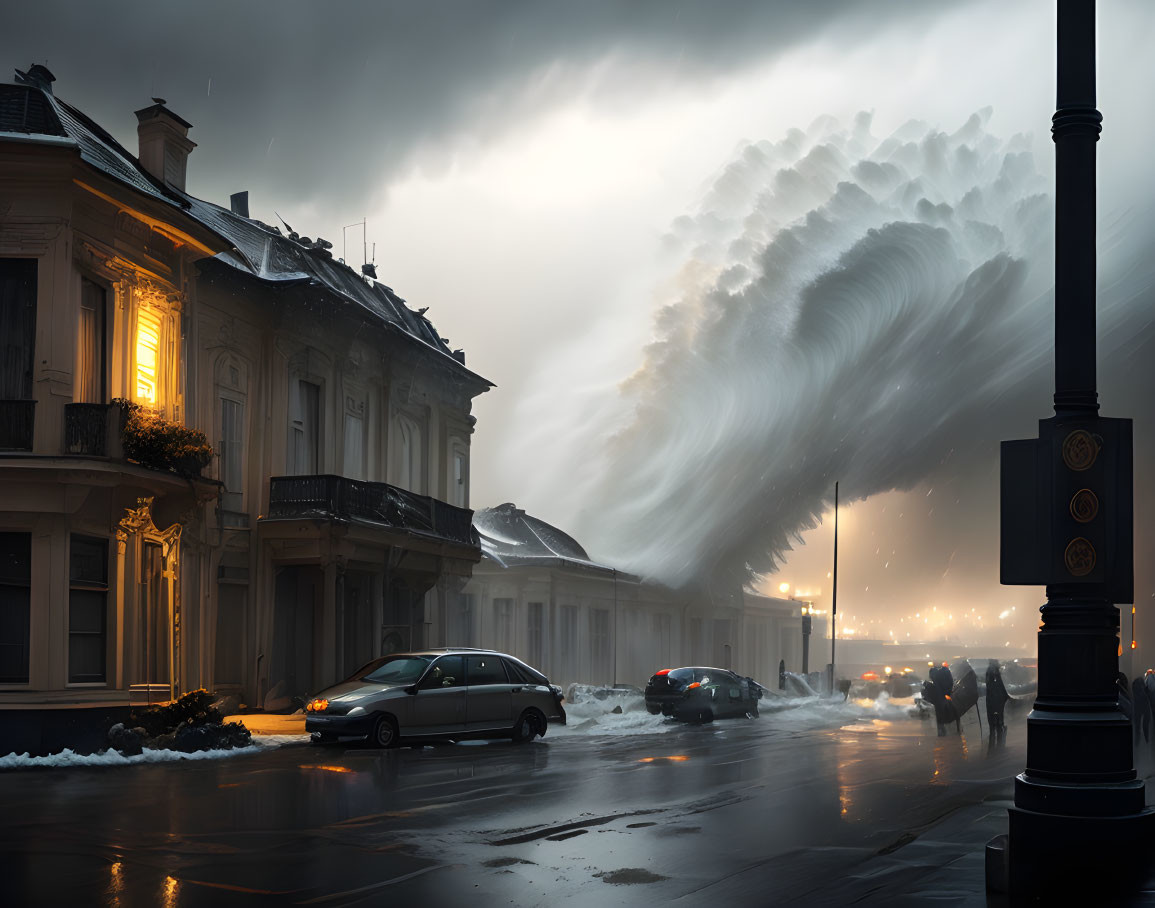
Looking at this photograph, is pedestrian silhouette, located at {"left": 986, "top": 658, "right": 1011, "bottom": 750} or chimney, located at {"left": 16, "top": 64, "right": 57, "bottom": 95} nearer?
chimney, located at {"left": 16, "top": 64, "right": 57, "bottom": 95}

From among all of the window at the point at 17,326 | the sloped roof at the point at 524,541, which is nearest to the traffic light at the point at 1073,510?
Answer: the window at the point at 17,326

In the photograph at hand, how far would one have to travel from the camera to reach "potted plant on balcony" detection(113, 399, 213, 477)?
2048 cm

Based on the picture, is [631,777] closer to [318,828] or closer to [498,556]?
[318,828]

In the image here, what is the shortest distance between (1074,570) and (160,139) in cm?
2426

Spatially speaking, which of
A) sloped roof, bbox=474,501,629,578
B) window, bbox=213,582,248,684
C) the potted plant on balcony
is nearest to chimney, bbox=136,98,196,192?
the potted plant on balcony

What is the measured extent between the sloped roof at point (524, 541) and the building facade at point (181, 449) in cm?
901

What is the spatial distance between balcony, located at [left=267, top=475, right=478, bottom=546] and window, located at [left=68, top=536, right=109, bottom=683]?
6.95 metres

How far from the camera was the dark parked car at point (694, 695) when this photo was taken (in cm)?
3200

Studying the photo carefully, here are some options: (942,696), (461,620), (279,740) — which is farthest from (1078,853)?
(461,620)

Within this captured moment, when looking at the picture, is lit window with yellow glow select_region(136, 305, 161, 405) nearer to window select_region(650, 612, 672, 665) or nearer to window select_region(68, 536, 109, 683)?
window select_region(68, 536, 109, 683)

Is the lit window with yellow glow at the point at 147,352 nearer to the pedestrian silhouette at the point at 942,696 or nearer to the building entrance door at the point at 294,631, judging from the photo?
the building entrance door at the point at 294,631

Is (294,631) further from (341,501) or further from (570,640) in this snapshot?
(570,640)

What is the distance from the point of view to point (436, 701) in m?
21.1

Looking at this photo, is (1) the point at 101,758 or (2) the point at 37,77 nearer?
(1) the point at 101,758
